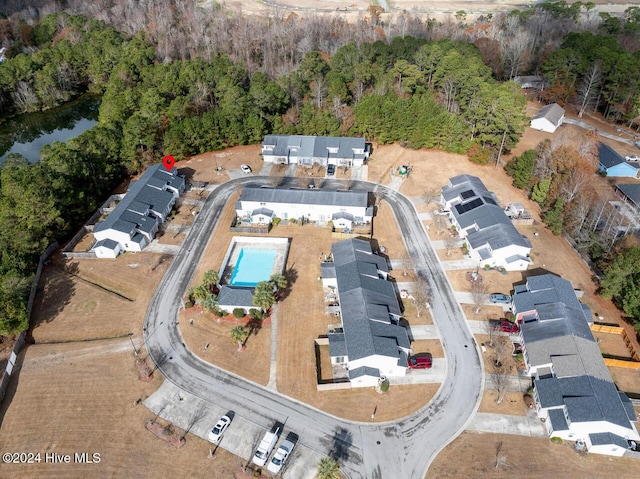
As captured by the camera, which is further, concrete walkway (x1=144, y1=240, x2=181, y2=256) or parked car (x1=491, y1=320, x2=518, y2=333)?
concrete walkway (x1=144, y1=240, x2=181, y2=256)

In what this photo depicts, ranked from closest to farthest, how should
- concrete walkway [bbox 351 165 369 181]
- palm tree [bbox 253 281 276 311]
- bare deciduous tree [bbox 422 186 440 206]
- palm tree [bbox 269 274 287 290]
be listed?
1. palm tree [bbox 253 281 276 311]
2. palm tree [bbox 269 274 287 290]
3. bare deciduous tree [bbox 422 186 440 206]
4. concrete walkway [bbox 351 165 369 181]

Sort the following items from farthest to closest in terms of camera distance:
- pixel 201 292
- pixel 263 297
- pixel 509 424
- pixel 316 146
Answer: pixel 316 146, pixel 201 292, pixel 263 297, pixel 509 424

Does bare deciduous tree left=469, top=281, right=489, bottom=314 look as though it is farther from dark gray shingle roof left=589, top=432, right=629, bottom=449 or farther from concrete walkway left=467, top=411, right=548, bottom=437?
dark gray shingle roof left=589, top=432, right=629, bottom=449

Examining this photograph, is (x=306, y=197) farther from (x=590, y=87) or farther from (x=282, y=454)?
(x=590, y=87)

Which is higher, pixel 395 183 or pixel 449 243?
pixel 395 183

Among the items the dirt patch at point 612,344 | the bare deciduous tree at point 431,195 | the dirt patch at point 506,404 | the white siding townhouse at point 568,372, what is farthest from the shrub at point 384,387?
the bare deciduous tree at point 431,195

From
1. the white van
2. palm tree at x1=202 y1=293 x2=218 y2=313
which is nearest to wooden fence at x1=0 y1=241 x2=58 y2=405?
palm tree at x1=202 y1=293 x2=218 y2=313

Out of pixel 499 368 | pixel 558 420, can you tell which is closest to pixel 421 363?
pixel 499 368

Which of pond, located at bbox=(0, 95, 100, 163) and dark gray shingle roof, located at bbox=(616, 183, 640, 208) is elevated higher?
dark gray shingle roof, located at bbox=(616, 183, 640, 208)

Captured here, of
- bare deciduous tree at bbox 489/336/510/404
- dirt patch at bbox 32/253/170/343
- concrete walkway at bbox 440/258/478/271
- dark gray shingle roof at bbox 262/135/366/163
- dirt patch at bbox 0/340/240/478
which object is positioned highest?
dark gray shingle roof at bbox 262/135/366/163
